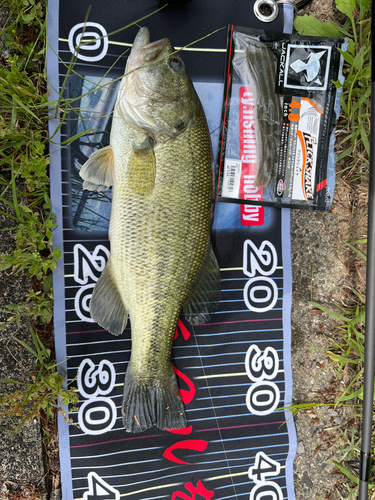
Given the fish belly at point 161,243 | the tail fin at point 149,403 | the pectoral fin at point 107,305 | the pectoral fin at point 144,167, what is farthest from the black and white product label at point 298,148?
the tail fin at point 149,403

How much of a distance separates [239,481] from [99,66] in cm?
241

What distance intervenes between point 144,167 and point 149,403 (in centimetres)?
115

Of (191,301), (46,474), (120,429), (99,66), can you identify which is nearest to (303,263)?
(191,301)

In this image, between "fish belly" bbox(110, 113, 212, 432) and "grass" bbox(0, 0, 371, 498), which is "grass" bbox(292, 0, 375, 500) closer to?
"grass" bbox(0, 0, 371, 498)

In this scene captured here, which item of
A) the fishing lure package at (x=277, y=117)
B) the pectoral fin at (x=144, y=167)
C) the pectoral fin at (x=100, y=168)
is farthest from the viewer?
the fishing lure package at (x=277, y=117)

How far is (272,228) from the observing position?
179 cm

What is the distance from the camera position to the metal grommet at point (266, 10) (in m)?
1.69

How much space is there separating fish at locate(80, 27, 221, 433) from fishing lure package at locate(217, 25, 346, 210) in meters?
0.33

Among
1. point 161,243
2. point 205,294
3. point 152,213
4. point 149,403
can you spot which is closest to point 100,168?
point 152,213

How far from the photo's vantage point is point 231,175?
1.70 m

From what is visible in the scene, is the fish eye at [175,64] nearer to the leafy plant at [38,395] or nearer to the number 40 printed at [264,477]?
Result: the leafy plant at [38,395]

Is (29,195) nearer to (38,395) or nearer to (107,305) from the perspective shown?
(107,305)

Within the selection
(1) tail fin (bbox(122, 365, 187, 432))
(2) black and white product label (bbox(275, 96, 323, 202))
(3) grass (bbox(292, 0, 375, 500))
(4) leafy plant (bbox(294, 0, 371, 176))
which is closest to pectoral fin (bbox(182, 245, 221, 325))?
(1) tail fin (bbox(122, 365, 187, 432))

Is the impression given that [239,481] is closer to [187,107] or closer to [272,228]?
[272,228]
